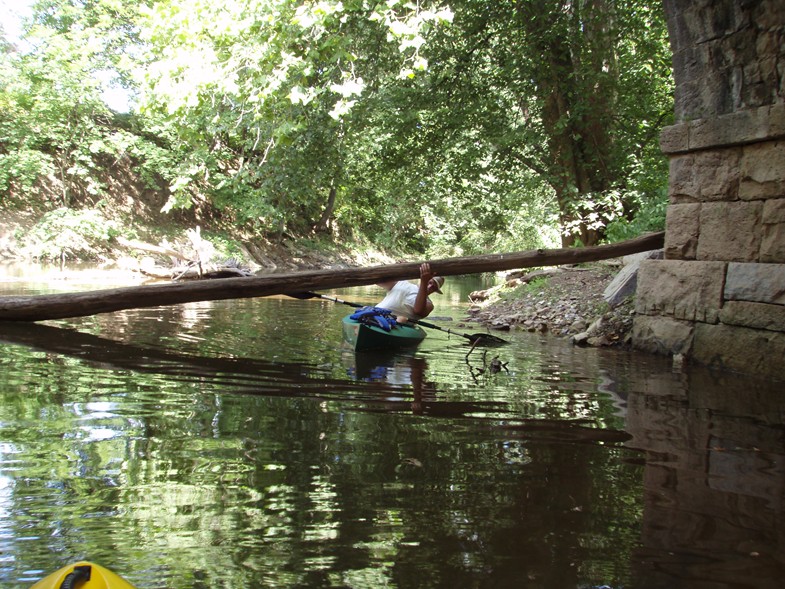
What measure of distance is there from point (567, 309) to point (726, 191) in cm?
412

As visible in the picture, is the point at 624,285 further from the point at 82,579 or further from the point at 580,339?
the point at 82,579

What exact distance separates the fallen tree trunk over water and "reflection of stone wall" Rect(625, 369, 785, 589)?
2.44 m

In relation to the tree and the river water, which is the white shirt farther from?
the tree

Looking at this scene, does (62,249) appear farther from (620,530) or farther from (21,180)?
(620,530)

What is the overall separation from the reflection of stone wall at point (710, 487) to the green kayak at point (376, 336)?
3.03 metres

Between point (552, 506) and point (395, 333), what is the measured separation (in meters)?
4.93

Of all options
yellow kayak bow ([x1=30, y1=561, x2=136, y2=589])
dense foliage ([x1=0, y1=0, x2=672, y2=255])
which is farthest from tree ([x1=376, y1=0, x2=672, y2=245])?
yellow kayak bow ([x1=30, y1=561, x2=136, y2=589])

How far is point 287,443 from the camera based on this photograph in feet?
10.8

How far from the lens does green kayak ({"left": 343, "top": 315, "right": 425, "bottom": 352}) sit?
7.08m

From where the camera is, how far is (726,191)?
589 cm

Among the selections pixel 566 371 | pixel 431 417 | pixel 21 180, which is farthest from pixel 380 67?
pixel 21 180

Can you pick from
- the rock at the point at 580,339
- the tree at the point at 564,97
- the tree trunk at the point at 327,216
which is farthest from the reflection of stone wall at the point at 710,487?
the tree trunk at the point at 327,216

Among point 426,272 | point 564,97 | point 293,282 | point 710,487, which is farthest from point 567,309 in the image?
point 710,487

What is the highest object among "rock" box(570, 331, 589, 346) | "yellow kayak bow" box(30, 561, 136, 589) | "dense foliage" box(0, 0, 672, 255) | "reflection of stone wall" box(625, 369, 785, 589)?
"dense foliage" box(0, 0, 672, 255)
